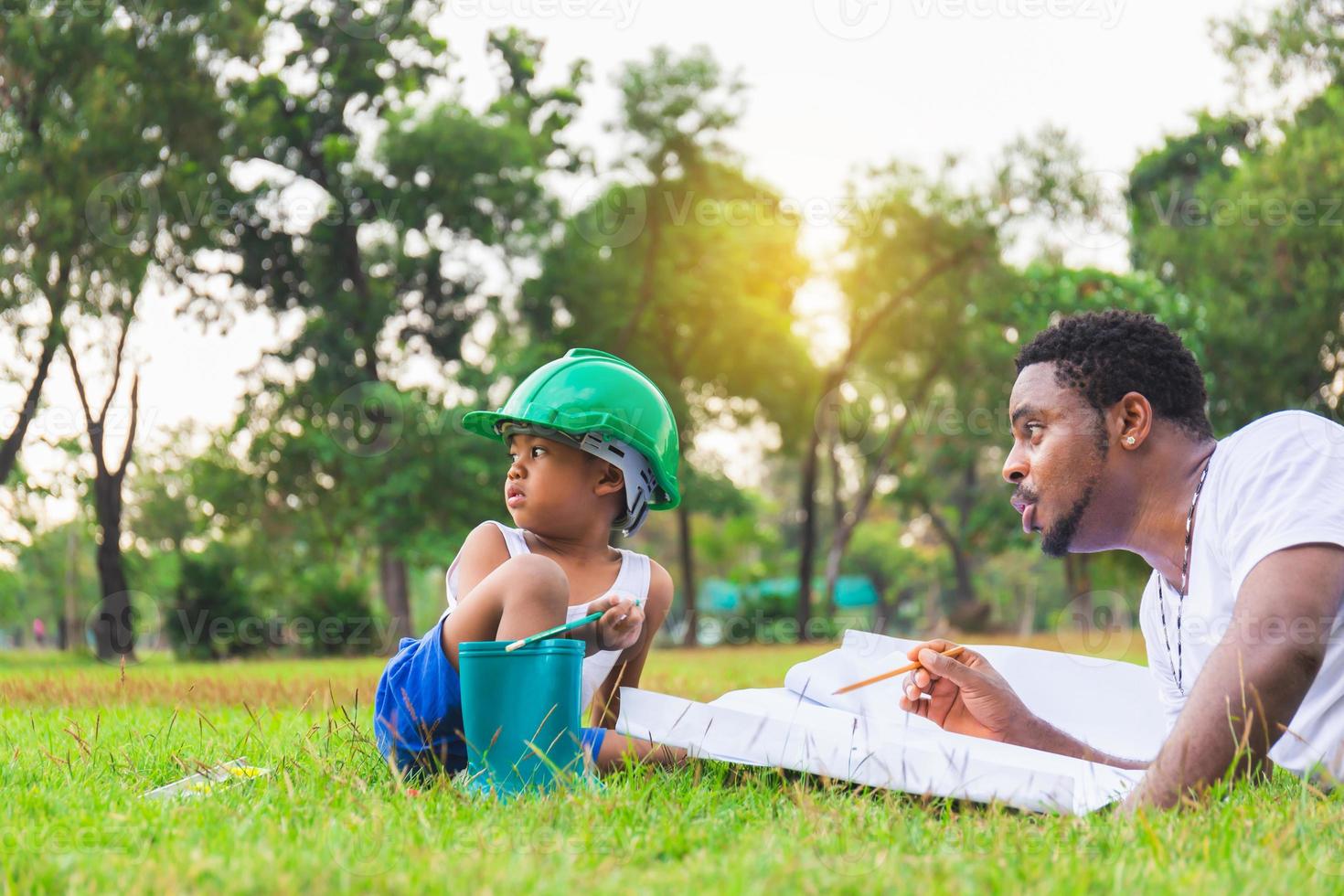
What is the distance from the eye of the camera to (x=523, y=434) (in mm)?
3637

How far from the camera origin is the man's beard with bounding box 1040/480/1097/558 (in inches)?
122

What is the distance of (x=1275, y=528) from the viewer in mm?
2590

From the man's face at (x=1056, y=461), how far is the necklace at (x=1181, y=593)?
0.75ft

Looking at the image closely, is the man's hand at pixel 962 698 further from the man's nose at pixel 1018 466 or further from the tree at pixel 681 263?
the tree at pixel 681 263

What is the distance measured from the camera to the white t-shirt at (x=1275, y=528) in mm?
2580

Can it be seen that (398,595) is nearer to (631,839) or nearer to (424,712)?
(424,712)

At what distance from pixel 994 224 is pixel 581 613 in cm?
2435

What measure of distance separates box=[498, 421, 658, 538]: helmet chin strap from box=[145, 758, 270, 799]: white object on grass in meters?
1.19

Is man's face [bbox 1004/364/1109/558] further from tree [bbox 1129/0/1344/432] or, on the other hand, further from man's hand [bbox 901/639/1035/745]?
tree [bbox 1129/0/1344/432]

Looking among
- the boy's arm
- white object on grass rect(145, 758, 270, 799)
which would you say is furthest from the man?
white object on grass rect(145, 758, 270, 799)

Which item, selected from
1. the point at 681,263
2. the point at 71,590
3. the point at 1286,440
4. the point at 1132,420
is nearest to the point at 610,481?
the point at 1132,420

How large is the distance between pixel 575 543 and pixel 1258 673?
77.4 inches

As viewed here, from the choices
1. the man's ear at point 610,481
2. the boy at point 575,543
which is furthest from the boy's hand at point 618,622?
the man's ear at point 610,481

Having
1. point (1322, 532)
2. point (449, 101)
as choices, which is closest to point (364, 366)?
point (449, 101)
